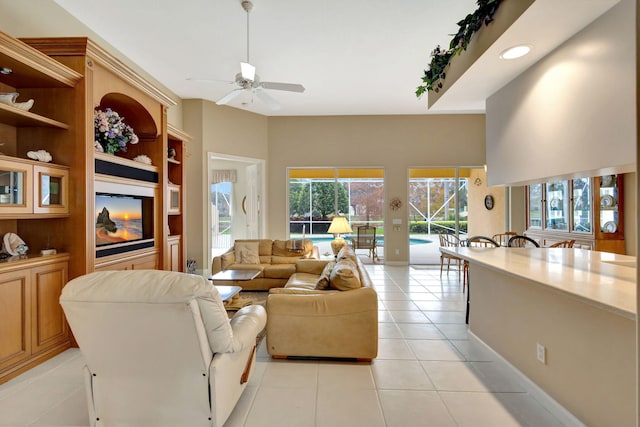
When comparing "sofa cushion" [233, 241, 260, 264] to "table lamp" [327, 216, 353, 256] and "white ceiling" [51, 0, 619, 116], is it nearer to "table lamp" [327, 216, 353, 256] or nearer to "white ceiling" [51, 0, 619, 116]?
"table lamp" [327, 216, 353, 256]

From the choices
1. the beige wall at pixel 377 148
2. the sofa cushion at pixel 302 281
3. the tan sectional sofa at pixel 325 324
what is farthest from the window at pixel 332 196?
the tan sectional sofa at pixel 325 324

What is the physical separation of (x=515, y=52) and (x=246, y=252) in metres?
4.62

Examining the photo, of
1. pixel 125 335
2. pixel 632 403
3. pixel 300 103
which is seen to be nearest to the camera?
pixel 632 403

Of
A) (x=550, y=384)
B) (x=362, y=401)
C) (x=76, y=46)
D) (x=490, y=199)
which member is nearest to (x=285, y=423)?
(x=362, y=401)

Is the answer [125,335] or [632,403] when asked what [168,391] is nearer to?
[125,335]

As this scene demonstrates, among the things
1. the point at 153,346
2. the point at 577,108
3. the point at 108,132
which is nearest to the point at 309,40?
the point at 108,132

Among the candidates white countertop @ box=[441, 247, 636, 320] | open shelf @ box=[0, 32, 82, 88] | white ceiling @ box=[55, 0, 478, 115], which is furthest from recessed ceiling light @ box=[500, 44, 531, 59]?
open shelf @ box=[0, 32, 82, 88]

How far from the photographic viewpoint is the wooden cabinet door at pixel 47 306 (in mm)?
2648

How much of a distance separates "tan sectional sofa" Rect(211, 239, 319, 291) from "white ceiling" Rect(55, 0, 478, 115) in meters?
2.93

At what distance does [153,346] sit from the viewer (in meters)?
1.64

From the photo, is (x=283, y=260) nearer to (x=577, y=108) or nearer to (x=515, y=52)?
(x=515, y=52)

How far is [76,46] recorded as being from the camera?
2.87 meters

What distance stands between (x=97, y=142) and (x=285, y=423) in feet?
10.5

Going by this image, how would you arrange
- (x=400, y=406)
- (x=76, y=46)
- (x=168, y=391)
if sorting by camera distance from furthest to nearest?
(x=76, y=46)
(x=400, y=406)
(x=168, y=391)
